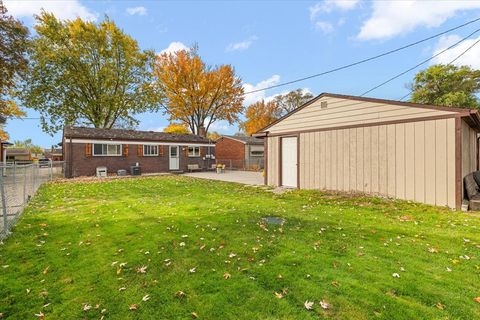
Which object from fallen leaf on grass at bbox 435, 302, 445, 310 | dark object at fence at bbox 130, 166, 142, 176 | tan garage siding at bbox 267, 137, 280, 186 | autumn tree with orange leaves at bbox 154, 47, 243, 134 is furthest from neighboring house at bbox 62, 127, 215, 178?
fallen leaf on grass at bbox 435, 302, 445, 310

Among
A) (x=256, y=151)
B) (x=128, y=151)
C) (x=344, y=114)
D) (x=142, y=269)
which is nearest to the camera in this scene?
(x=142, y=269)

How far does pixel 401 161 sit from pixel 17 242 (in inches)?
389

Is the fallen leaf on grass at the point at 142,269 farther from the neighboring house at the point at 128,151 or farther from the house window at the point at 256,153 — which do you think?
the house window at the point at 256,153

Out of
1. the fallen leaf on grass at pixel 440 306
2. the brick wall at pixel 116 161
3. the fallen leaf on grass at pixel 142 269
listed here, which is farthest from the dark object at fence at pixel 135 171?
the fallen leaf on grass at pixel 440 306

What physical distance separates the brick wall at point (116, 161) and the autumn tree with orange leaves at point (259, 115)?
770 inches

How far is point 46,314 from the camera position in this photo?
2.44 metres

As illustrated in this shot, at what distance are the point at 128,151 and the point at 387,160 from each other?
17.8 m

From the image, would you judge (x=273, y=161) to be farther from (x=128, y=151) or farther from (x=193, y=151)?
(x=193, y=151)

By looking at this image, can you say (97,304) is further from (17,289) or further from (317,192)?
(317,192)

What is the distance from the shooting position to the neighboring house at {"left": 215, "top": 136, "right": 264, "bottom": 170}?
27.6 metres

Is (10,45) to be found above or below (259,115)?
below

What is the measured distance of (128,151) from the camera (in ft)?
65.4

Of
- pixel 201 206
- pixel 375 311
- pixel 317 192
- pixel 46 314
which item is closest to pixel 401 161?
pixel 317 192

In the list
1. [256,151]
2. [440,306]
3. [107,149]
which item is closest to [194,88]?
[256,151]
